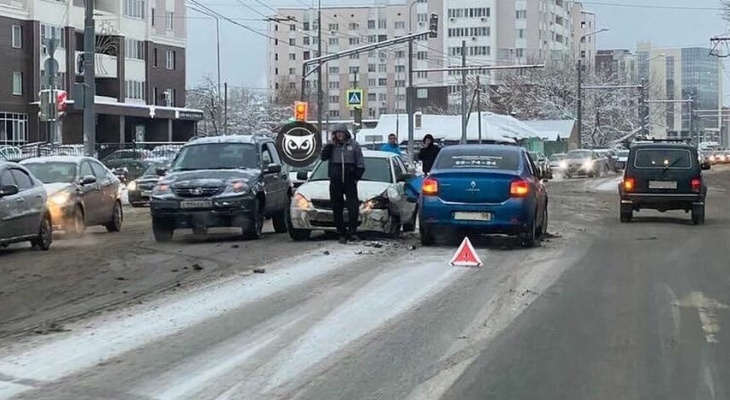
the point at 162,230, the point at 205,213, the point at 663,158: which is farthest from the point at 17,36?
the point at 205,213

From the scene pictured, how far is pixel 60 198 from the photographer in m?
18.9

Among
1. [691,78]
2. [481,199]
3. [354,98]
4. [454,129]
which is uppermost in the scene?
[691,78]

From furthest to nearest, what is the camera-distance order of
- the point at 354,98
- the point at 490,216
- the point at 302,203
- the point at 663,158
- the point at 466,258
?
the point at 354,98, the point at 663,158, the point at 302,203, the point at 490,216, the point at 466,258

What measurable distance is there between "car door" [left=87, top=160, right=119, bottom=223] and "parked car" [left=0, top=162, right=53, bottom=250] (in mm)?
3113

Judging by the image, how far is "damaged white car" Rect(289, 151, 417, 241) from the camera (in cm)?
1681

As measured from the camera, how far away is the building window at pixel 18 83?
6150cm

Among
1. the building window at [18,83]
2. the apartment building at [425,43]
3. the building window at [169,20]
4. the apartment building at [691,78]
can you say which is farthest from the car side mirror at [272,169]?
the apartment building at [691,78]

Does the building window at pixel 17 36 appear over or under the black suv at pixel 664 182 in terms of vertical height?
over

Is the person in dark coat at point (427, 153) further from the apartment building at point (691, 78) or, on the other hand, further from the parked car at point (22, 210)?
the apartment building at point (691, 78)

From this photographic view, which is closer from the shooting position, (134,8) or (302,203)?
(302,203)

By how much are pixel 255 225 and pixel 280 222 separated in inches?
75.8

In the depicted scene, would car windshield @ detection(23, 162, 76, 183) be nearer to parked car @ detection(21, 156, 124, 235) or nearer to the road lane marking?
parked car @ detection(21, 156, 124, 235)

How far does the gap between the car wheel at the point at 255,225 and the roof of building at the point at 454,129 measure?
1901 inches

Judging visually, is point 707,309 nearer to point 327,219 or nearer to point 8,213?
point 327,219
